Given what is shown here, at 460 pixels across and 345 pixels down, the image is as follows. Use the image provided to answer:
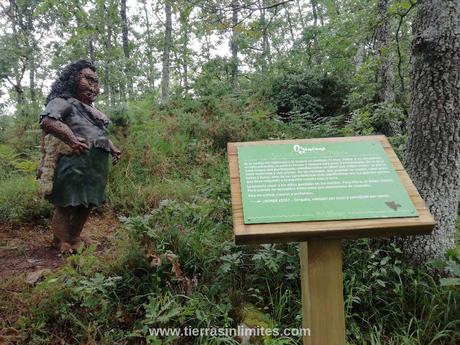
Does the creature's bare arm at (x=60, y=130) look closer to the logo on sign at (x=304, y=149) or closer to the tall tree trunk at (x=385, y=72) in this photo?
the logo on sign at (x=304, y=149)

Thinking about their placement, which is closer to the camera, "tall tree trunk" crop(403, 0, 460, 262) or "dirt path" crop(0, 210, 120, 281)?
"tall tree trunk" crop(403, 0, 460, 262)

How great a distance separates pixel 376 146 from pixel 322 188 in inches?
20.7

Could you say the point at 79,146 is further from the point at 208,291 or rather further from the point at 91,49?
the point at 91,49

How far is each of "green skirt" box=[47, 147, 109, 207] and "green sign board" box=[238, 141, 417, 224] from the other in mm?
2213

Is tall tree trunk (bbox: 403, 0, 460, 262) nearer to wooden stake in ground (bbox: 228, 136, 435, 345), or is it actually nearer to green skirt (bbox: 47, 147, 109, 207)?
wooden stake in ground (bbox: 228, 136, 435, 345)

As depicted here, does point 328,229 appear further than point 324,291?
No

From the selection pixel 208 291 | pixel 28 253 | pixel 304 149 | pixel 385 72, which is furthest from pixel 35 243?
pixel 385 72

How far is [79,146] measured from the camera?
363 cm

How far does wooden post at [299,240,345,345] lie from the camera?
1.79 m

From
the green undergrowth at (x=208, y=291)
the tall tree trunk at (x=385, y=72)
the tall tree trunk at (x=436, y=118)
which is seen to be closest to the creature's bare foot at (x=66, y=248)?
the green undergrowth at (x=208, y=291)

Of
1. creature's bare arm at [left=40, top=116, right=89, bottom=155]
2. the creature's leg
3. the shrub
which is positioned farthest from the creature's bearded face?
the shrub

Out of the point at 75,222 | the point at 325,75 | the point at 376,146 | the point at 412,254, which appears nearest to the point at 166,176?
the point at 75,222

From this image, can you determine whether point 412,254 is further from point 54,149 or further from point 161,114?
point 161,114

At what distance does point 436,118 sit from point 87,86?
11.1ft
